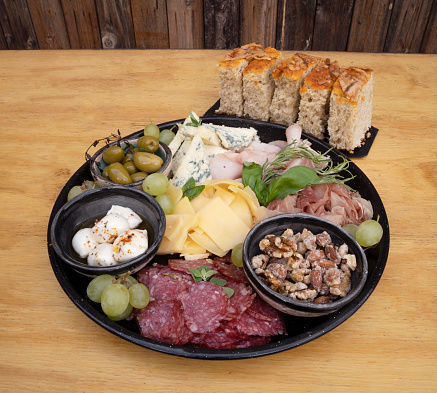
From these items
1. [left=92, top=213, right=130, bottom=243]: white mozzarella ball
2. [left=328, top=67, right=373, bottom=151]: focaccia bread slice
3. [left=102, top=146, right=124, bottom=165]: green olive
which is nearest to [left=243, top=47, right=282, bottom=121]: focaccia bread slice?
[left=328, top=67, right=373, bottom=151]: focaccia bread slice

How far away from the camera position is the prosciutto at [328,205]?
4.03ft

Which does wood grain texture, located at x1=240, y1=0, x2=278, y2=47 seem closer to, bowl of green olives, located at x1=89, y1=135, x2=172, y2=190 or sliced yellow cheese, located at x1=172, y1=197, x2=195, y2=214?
bowl of green olives, located at x1=89, y1=135, x2=172, y2=190

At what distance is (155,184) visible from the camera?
1.23 meters

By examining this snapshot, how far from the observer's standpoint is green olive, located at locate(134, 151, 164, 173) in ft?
4.22

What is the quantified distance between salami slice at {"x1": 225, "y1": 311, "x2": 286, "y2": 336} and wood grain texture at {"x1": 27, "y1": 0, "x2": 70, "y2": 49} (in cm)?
283

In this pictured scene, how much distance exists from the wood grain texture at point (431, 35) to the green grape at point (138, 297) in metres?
2.89

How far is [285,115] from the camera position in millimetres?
1717

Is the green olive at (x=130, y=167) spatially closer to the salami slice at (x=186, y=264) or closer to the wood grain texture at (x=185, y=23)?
the salami slice at (x=186, y=264)

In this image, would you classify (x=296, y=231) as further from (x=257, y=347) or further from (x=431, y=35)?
(x=431, y=35)

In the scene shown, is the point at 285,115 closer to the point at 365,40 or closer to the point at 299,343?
the point at 299,343

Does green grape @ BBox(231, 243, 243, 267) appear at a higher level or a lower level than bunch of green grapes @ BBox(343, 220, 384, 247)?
lower

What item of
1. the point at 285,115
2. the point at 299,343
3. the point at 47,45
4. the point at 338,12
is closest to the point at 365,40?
the point at 338,12

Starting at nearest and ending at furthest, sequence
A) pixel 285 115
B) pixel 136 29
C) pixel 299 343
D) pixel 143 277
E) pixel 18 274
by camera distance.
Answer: pixel 299 343
pixel 143 277
pixel 18 274
pixel 285 115
pixel 136 29

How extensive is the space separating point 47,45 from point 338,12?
2.21m
